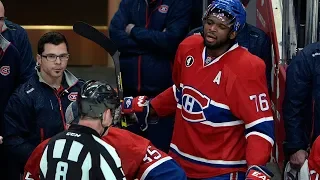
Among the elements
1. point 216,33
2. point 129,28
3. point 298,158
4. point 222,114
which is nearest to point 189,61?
point 216,33

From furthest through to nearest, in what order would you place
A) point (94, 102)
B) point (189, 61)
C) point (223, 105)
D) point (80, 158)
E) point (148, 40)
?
point (148, 40)
point (189, 61)
point (223, 105)
point (94, 102)
point (80, 158)

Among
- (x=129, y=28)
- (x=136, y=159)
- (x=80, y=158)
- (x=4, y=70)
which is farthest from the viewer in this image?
→ (x=129, y=28)

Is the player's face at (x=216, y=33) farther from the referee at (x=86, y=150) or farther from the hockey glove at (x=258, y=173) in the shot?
the referee at (x=86, y=150)

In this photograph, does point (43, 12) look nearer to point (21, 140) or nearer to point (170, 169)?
point (21, 140)

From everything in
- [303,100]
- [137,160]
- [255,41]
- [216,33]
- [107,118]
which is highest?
[216,33]

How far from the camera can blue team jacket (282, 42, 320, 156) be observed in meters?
4.49

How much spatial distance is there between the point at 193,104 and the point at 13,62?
4.71 feet

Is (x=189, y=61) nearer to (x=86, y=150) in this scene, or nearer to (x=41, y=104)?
(x=41, y=104)

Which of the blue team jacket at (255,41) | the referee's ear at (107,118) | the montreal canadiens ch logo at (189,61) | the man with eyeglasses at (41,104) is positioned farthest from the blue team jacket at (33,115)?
the referee's ear at (107,118)

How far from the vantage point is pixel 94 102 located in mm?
3445

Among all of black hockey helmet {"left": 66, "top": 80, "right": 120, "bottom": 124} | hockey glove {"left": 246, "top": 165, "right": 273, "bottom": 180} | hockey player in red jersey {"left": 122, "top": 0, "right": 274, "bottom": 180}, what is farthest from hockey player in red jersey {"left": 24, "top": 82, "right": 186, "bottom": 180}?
hockey player in red jersey {"left": 122, "top": 0, "right": 274, "bottom": 180}

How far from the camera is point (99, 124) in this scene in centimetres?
344

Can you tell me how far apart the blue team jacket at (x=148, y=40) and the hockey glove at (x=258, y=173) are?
70.8 inches

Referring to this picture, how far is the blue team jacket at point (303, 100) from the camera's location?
449 centimetres
